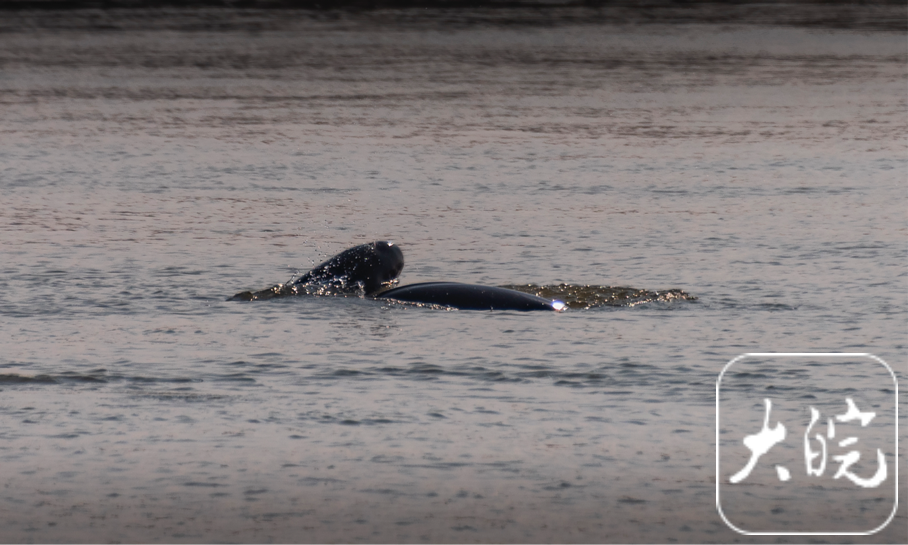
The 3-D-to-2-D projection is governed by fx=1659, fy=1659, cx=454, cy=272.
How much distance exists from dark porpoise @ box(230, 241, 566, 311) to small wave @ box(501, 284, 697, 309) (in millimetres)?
275

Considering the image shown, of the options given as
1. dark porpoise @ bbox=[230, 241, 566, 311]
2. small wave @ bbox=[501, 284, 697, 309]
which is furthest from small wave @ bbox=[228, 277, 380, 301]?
small wave @ bbox=[501, 284, 697, 309]

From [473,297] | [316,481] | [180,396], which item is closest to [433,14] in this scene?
[473,297]

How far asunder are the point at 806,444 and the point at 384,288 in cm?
690

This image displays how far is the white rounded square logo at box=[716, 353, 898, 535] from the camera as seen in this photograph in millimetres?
8625

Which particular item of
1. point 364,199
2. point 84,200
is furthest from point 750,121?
point 84,200

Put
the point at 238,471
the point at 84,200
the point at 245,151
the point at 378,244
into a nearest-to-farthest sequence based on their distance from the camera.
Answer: the point at 238,471, the point at 378,244, the point at 84,200, the point at 245,151

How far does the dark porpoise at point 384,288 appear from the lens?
14805 millimetres

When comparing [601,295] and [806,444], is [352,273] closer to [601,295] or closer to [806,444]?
[601,295]

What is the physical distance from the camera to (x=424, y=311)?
14.8m

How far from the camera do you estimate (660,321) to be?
46.0 feet

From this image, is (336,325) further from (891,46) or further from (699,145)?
(891,46)

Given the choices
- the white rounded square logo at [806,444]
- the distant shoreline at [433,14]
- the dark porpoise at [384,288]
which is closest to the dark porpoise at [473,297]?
the dark porpoise at [384,288]

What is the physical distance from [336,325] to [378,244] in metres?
2.08

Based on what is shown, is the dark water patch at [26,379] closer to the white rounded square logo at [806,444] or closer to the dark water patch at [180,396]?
the dark water patch at [180,396]
